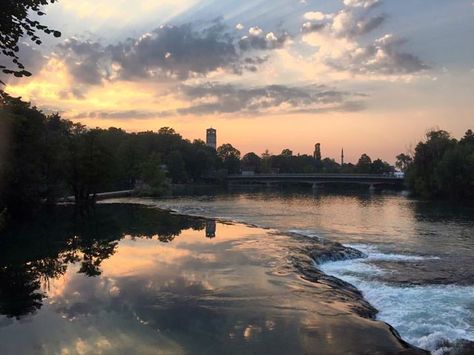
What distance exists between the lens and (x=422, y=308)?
17359 mm

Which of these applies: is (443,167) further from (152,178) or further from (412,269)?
(412,269)

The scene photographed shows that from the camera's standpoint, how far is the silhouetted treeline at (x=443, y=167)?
90.1 meters

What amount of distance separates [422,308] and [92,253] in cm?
1870

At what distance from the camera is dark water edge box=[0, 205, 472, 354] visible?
17.0m

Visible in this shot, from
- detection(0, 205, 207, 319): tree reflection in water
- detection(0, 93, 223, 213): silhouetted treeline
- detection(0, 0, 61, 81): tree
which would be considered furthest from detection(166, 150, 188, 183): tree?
detection(0, 0, 61, 81): tree

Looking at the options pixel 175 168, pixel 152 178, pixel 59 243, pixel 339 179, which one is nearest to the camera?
pixel 59 243

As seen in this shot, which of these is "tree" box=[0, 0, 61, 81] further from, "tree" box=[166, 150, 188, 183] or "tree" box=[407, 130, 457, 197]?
"tree" box=[166, 150, 188, 183]

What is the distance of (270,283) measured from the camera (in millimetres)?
20000

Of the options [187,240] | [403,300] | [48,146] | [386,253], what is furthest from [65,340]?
[48,146]

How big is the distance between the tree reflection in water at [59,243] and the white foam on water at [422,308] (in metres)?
12.5

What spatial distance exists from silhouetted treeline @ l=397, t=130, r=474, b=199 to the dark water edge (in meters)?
63.1

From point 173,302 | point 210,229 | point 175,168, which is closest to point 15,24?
point 173,302

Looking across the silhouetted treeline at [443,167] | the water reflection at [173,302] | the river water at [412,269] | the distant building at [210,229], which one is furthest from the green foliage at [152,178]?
the water reflection at [173,302]

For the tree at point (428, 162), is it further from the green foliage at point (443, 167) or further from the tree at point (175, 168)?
the tree at point (175, 168)
